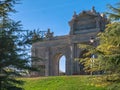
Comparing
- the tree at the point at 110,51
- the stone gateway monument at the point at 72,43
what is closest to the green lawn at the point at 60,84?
the tree at the point at 110,51

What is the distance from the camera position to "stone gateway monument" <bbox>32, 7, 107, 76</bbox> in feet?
174

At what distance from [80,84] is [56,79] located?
15.4ft

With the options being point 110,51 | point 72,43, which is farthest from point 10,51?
point 72,43

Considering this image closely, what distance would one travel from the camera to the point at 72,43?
55156 mm

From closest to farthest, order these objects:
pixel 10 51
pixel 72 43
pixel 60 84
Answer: pixel 10 51
pixel 60 84
pixel 72 43

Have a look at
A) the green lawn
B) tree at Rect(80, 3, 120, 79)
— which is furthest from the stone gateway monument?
tree at Rect(80, 3, 120, 79)

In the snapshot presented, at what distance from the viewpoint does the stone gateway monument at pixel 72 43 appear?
174 ft

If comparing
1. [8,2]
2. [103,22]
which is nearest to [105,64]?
[8,2]

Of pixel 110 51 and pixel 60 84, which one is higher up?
pixel 110 51

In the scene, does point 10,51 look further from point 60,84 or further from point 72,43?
point 72,43

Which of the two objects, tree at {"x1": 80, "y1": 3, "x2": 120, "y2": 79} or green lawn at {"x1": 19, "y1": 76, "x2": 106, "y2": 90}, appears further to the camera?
green lawn at {"x1": 19, "y1": 76, "x2": 106, "y2": 90}

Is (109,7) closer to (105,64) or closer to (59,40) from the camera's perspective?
(105,64)

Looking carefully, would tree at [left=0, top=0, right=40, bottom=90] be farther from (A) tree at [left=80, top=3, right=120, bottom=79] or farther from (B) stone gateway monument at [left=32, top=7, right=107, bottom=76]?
(B) stone gateway monument at [left=32, top=7, right=107, bottom=76]

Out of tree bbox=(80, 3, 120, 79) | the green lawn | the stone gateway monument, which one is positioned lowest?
the green lawn
